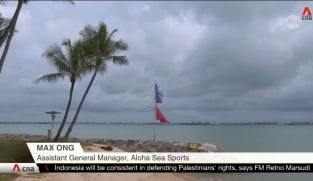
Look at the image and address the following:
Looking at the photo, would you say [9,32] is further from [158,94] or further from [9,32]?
[158,94]

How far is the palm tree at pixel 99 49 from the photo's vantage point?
25.2 meters

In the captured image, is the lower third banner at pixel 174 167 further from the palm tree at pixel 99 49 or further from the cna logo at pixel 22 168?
the palm tree at pixel 99 49

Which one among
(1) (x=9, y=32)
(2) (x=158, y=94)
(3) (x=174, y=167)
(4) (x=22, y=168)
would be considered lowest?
(4) (x=22, y=168)

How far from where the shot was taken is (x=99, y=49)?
85.2 ft

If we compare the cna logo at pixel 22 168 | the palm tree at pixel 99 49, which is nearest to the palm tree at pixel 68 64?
the palm tree at pixel 99 49

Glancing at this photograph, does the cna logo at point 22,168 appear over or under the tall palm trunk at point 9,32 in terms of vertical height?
under

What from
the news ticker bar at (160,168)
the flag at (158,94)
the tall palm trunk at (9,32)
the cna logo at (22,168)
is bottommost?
the cna logo at (22,168)

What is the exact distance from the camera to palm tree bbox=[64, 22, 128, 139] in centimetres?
2524

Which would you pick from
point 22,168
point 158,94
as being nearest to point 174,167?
point 22,168

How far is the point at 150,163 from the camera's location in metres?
11.9

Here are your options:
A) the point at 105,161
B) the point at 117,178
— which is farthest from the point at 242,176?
the point at 105,161

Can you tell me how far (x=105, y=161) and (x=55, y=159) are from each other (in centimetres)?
197

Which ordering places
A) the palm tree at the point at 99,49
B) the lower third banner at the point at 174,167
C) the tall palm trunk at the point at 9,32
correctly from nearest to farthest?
the lower third banner at the point at 174,167, the tall palm trunk at the point at 9,32, the palm tree at the point at 99,49

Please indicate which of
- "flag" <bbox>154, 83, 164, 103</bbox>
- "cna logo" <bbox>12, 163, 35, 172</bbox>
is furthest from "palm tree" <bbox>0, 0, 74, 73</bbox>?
"flag" <bbox>154, 83, 164, 103</bbox>
